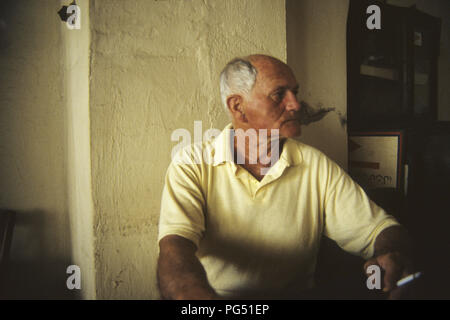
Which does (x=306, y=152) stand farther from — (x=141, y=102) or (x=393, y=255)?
(x=141, y=102)

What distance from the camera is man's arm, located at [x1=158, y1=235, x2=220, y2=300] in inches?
26.4

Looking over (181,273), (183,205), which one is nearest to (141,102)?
(183,205)

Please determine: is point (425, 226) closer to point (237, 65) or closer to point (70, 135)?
point (237, 65)

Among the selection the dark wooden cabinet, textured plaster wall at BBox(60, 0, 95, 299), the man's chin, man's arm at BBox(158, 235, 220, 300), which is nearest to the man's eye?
the man's chin

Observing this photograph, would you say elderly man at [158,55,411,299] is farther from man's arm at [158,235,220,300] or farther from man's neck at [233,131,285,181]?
man's arm at [158,235,220,300]

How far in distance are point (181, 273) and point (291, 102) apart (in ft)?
2.33

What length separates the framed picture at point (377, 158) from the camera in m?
1.50

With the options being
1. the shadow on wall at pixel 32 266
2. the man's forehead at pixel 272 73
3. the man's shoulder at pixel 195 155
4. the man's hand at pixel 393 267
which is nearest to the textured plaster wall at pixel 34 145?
the shadow on wall at pixel 32 266

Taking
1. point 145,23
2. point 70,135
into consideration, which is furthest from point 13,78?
point 145,23

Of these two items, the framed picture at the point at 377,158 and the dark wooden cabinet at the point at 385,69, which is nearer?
the framed picture at the point at 377,158

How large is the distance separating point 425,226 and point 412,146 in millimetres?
448

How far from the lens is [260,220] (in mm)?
991

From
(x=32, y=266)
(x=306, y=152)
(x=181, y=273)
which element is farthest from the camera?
(x=32, y=266)

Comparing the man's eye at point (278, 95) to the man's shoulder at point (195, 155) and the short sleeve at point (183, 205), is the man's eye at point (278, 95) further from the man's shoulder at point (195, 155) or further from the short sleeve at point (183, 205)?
the short sleeve at point (183, 205)
